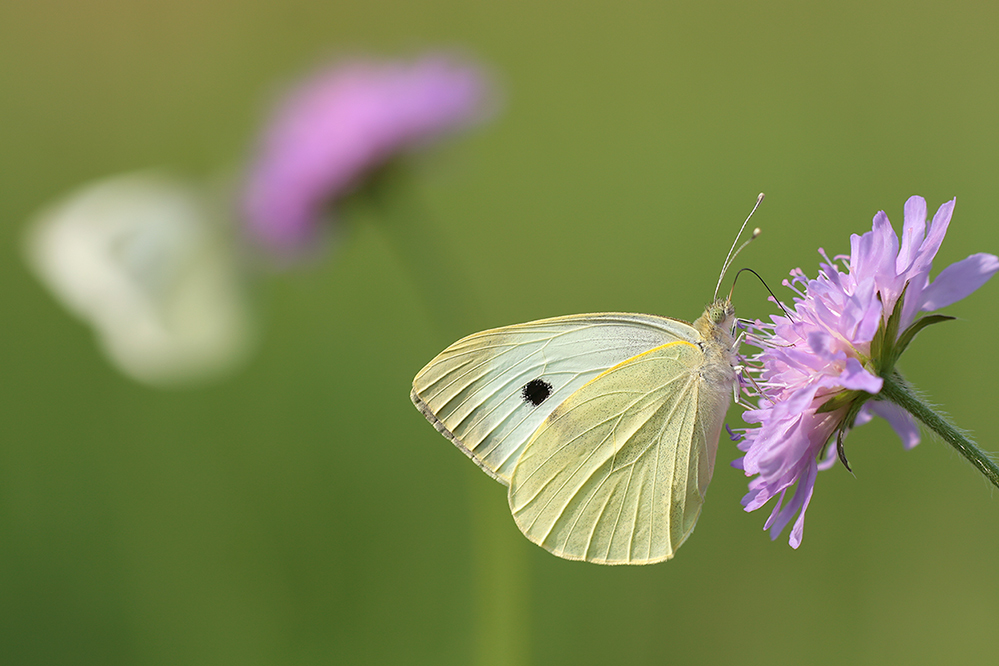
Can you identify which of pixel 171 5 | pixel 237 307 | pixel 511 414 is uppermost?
pixel 171 5

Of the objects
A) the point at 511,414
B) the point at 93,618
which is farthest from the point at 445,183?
the point at 511,414

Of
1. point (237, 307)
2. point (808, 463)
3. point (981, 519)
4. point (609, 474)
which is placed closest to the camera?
point (808, 463)

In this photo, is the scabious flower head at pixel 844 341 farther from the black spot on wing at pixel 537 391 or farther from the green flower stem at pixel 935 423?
the black spot on wing at pixel 537 391

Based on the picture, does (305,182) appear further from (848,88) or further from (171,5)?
(171,5)

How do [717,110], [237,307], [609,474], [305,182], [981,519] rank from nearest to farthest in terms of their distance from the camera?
[609,474]
[305,182]
[981,519]
[237,307]
[717,110]

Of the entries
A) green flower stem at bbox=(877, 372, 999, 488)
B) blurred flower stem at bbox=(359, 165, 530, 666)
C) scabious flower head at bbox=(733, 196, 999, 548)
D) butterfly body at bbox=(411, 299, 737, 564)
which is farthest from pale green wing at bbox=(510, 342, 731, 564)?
blurred flower stem at bbox=(359, 165, 530, 666)

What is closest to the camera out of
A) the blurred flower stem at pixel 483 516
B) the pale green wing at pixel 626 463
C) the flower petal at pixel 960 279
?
the flower petal at pixel 960 279

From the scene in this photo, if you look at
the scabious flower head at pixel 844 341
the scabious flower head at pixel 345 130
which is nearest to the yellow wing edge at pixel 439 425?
the scabious flower head at pixel 844 341
